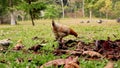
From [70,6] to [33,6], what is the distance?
6800 cm

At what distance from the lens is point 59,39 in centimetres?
926

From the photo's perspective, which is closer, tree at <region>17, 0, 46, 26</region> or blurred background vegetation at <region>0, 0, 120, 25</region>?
tree at <region>17, 0, 46, 26</region>

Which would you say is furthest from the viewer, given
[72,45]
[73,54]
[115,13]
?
[115,13]

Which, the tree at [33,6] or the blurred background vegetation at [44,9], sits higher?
the tree at [33,6]

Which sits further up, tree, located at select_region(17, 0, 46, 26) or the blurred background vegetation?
tree, located at select_region(17, 0, 46, 26)

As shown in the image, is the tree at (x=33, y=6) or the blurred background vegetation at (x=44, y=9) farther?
the blurred background vegetation at (x=44, y=9)

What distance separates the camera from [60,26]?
8758mm

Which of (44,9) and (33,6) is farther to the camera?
(44,9)

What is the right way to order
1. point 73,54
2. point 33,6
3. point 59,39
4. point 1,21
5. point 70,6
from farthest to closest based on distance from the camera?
point 70,6, point 1,21, point 33,6, point 59,39, point 73,54

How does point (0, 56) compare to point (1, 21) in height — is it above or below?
above

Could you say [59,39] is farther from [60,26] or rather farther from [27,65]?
[27,65]

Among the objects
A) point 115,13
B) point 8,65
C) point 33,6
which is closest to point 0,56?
point 8,65

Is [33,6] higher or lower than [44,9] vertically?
higher

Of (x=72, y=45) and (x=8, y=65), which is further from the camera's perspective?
(x=72, y=45)
